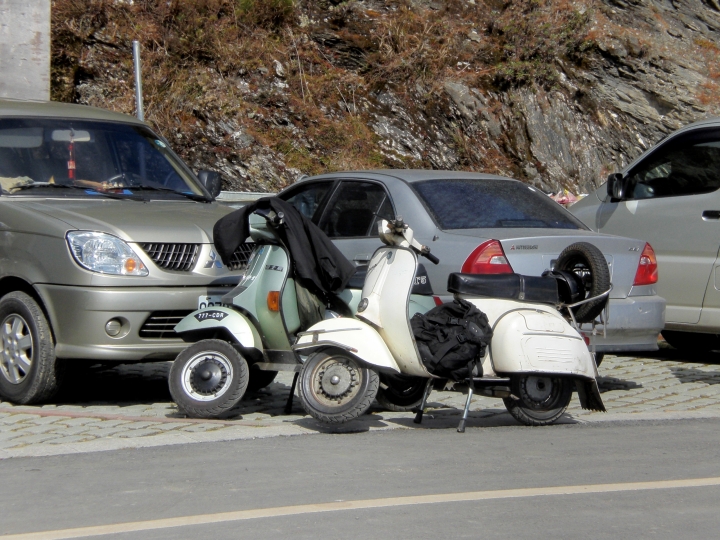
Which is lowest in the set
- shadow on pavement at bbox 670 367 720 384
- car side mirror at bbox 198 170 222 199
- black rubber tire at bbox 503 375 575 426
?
shadow on pavement at bbox 670 367 720 384

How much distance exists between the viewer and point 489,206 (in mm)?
8242

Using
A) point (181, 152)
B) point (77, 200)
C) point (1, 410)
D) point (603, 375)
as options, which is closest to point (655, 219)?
point (603, 375)

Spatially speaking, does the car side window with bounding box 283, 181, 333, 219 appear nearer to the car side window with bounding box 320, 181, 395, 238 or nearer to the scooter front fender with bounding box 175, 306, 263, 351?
the car side window with bounding box 320, 181, 395, 238

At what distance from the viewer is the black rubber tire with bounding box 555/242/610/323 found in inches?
267

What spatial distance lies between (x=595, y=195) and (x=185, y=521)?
7160mm

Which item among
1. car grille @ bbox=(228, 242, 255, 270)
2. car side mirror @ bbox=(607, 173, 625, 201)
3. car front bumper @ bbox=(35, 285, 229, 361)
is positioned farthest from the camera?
car side mirror @ bbox=(607, 173, 625, 201)

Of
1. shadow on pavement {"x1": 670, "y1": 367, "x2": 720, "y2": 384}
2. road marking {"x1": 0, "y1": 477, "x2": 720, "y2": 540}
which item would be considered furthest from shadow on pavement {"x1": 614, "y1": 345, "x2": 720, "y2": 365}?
road marking {"x1": 0, "y1": 477, "x2": 720, "y2": 540}

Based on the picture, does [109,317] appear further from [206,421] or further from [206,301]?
[206,421]

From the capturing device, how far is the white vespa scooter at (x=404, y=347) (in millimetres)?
6387

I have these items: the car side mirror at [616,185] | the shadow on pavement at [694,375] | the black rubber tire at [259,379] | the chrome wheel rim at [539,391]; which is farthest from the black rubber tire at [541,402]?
the car side mirror at [616,185]

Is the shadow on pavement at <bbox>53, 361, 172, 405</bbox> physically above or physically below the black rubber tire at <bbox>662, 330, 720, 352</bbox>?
below

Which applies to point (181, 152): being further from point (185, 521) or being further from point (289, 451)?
point (185, 521)

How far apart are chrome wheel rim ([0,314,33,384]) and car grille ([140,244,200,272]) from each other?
1.02m

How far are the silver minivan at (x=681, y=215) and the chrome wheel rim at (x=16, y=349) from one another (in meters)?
5.65
